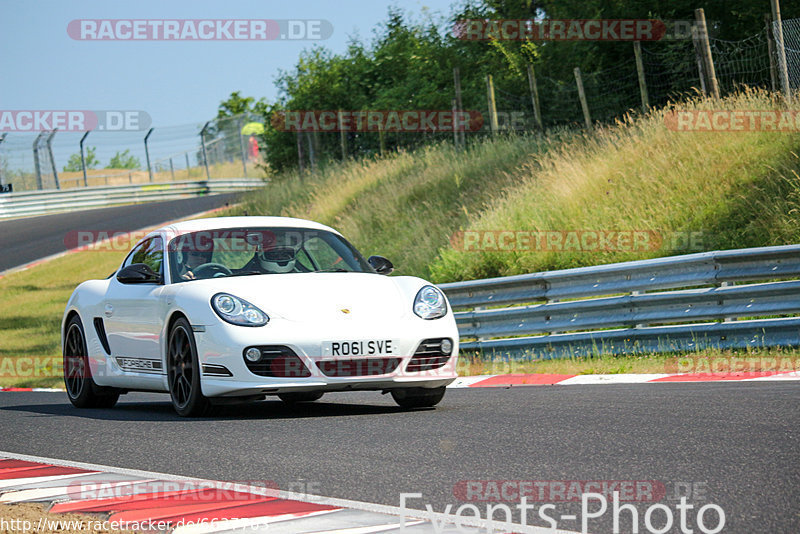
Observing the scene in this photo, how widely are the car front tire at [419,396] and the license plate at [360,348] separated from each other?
0.66m

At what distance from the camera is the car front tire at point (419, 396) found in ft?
25.0

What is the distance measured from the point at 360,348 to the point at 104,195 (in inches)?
1520

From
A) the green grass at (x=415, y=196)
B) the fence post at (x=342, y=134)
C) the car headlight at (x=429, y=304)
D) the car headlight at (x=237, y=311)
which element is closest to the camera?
the car headlight at (x=237, y=311)

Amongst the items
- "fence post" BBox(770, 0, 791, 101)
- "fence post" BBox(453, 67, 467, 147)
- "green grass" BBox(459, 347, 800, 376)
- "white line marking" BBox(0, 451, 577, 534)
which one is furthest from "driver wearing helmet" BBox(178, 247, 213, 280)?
"fence post" BBox(453, 67, 467, 147)

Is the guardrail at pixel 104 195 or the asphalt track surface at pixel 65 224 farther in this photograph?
the guardrail at pixel 104 195

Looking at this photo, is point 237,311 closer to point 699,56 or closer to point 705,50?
point 705,50

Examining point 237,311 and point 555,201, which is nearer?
point 237,311

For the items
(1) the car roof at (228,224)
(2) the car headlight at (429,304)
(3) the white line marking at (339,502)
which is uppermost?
(1) the car roof at (228,224)

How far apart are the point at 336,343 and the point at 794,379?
3489 millimetres

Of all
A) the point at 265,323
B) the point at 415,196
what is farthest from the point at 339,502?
the point at 415,196

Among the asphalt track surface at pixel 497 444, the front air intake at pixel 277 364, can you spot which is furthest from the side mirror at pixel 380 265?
the front air intake at pixel 277 364

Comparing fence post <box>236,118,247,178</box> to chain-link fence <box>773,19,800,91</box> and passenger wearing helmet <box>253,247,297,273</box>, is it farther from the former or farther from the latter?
passenger wearing helmet <box>253,247,297,273</box>

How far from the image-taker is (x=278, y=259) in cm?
806

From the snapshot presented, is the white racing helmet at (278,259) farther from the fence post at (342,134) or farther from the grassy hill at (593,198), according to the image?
the fence post at (342,134)
